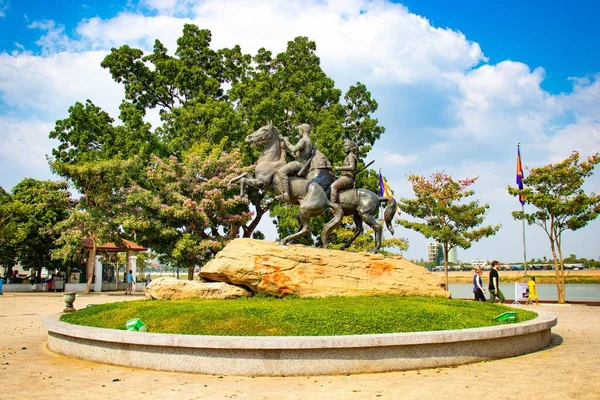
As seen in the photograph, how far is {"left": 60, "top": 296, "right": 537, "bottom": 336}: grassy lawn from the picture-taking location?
869cm

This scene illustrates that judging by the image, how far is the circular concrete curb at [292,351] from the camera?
7.75m

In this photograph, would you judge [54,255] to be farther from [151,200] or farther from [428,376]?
[428,376]

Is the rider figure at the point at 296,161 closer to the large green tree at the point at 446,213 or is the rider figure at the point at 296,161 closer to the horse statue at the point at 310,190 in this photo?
the horse statue at the point at 310,190

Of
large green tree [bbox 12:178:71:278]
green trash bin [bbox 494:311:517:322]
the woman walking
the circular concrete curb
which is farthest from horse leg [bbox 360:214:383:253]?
Result: large green tree [bbox 12:178:71:278]

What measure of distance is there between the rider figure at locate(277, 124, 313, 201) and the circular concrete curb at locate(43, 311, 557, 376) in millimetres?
5756

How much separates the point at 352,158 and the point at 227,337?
23.8ft

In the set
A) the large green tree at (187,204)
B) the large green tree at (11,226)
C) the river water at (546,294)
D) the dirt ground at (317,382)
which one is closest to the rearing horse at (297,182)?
the dirt ground at (317,382)

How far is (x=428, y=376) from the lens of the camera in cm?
770

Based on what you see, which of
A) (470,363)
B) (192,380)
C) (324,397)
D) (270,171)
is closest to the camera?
(324,397)

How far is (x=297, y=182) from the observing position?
13.3 meters

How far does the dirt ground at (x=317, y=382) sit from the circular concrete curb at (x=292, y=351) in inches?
6.8

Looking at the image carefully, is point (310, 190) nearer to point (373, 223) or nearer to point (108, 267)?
point (373, 223)

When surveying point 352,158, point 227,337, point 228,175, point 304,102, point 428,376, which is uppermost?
point 304,102

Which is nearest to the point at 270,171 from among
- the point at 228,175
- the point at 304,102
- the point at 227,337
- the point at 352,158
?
the point at 352,158
